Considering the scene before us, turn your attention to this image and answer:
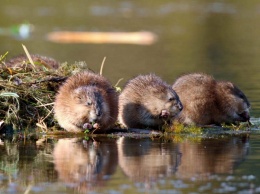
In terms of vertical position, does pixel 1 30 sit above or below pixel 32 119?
above

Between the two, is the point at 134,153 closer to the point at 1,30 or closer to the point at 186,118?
the point at 186,118

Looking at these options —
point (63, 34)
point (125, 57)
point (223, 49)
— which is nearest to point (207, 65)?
point (125, 57)

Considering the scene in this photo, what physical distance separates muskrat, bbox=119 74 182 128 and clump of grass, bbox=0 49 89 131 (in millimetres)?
1015

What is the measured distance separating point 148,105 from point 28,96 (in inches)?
66.7

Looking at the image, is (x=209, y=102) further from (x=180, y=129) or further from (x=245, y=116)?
(x=180, y=129)

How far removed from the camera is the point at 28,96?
12961 mm

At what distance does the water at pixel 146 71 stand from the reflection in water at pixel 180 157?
0.4 inches

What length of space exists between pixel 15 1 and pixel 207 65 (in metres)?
21.6

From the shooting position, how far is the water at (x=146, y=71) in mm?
9227

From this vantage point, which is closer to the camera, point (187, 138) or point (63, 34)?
point (187, 138)

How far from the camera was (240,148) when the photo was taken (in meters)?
11.1

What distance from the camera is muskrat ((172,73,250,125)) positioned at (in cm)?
1318

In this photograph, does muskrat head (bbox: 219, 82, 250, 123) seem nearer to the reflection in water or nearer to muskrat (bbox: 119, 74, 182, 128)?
muskrat (bbox: 119, 74, 182, 128)

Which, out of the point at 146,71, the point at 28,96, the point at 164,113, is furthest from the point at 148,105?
the point at 146,71
